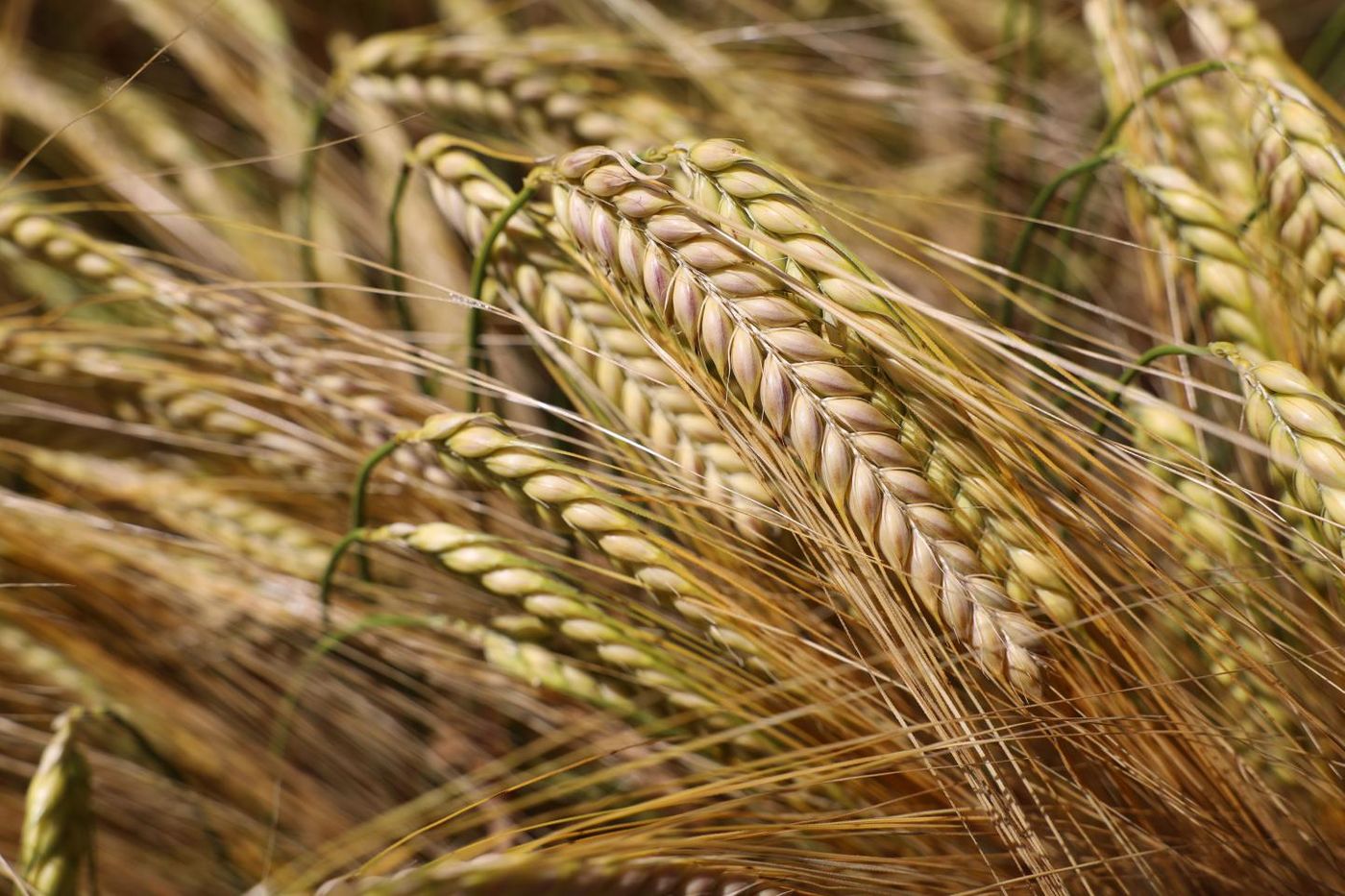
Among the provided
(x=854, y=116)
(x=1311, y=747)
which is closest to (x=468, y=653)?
(x=1311, y=747)

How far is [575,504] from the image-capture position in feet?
1.79

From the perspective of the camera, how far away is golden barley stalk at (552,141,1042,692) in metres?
0.45

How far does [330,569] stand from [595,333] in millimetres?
254

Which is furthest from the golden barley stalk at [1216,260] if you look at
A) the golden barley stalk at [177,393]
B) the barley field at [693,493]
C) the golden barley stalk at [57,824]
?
the golden barley stalk at [57,824]

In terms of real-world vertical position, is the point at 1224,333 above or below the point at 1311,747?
above

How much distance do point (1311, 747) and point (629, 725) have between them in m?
0.44

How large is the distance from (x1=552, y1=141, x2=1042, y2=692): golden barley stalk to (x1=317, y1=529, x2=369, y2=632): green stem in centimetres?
26

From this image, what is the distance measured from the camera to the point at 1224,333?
60 cm

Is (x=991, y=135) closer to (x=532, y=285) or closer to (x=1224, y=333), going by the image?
(x=1224, y=333)

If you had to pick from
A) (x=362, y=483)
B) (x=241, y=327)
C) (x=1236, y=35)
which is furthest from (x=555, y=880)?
(x=1236, y=35)

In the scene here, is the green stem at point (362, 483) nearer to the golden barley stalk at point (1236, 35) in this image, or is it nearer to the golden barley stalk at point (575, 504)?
the golden barley stalk at point (575, 504)

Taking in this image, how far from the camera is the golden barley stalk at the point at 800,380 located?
453mm

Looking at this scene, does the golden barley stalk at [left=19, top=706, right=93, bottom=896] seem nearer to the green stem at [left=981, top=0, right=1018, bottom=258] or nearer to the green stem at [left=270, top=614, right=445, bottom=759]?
the green stem at [left=270, top=614, right=445, bottom=759]

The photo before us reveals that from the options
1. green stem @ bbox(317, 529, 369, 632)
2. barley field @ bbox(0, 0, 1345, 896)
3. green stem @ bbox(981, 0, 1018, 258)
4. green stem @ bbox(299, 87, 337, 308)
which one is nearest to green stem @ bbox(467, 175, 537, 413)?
barley field @ bbox(0, 0, 1345, 896)
